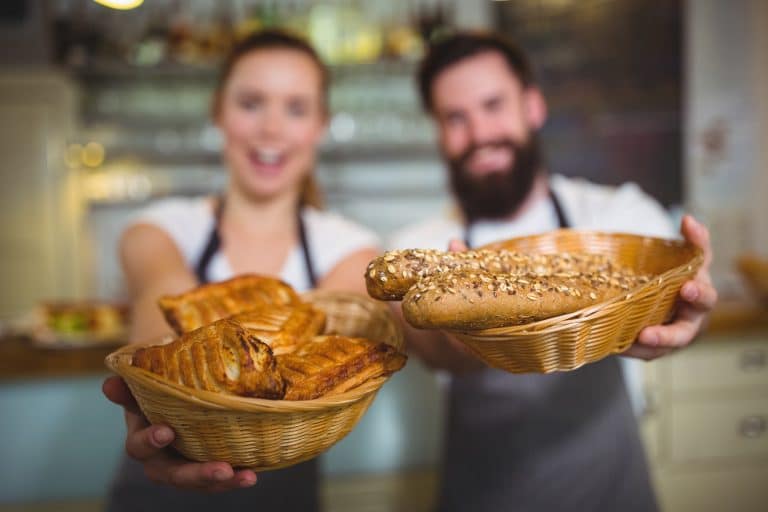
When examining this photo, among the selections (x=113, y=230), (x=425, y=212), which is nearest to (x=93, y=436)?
(x=113, y=230)

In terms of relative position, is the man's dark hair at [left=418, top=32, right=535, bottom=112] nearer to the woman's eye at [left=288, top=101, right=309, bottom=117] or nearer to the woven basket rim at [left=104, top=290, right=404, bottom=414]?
the woman's eye at [left=288, top=101, right=309, bottom=117]

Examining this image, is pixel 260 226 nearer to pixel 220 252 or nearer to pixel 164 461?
pixel 220 252

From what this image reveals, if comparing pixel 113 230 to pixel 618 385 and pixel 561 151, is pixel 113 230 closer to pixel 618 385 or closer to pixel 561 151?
pixel 561 151

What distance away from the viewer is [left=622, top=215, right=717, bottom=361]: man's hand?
0.93 meters

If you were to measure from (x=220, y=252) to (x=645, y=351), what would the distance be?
38.2 inches

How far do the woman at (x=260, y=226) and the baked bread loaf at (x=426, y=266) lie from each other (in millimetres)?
585

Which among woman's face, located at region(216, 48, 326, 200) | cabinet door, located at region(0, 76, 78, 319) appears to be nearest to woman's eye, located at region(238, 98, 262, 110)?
woman's face, located at region(216, 48, 326, 200)

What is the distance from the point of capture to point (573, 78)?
13.6 ft

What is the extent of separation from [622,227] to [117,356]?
1.21 meters

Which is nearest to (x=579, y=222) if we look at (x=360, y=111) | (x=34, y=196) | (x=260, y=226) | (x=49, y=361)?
(x=260, y=226)

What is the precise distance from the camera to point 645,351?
96 centimetres

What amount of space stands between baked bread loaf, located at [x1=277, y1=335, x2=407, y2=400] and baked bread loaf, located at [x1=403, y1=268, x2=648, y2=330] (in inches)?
3.7

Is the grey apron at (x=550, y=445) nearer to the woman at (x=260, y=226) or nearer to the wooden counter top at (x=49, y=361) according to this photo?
the woman at (x=260, y=226)

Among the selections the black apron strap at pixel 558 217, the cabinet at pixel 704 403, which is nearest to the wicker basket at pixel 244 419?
the black apron strap at pixel 558 217
